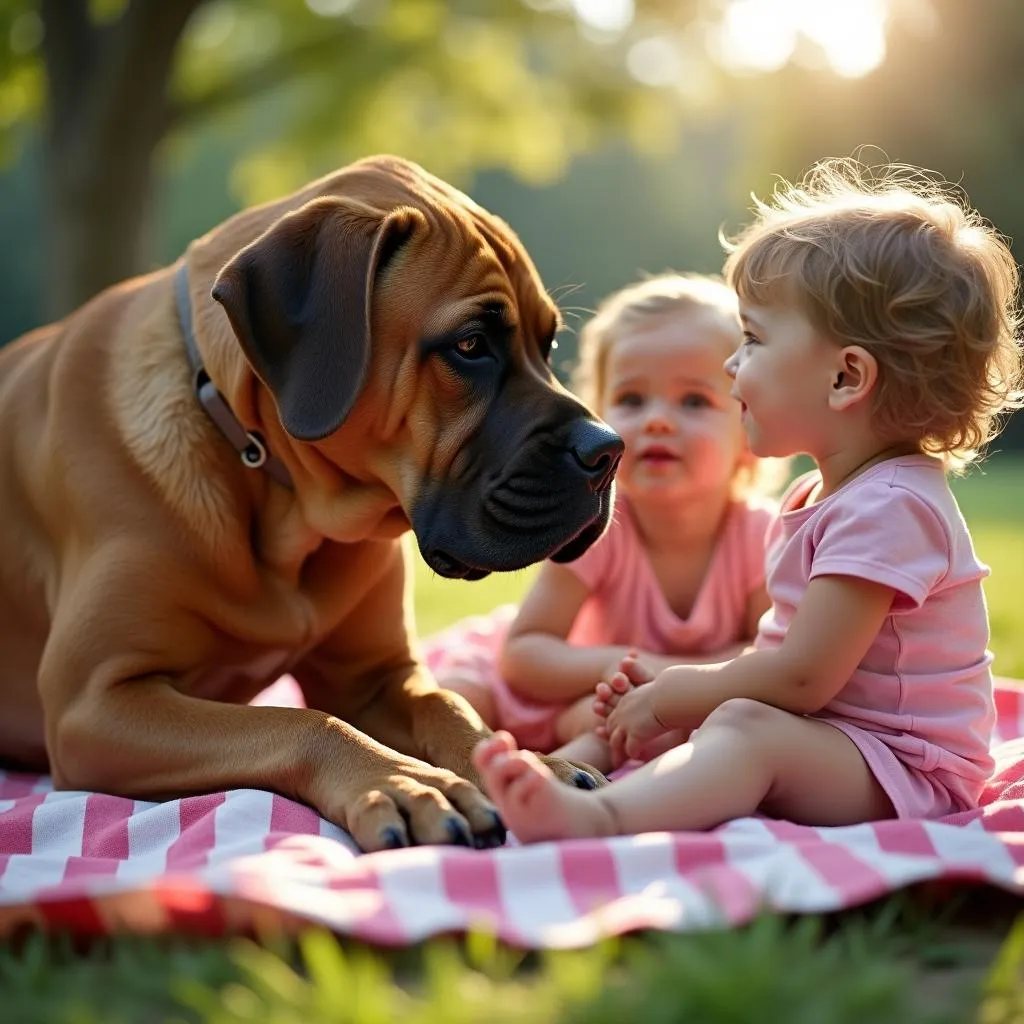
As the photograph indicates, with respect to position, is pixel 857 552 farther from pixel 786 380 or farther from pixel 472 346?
pixel 472 346

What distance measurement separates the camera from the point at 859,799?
2572 mm

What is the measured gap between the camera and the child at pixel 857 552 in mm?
2521

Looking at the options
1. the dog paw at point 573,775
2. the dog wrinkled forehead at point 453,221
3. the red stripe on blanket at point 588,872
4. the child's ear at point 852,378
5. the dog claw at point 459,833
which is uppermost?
the dog wrinkled forehead at point 453,221

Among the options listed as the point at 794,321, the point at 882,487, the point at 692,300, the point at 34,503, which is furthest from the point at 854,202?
the point at 34,503

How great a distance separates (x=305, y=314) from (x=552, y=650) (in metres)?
1.24

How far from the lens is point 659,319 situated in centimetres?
375

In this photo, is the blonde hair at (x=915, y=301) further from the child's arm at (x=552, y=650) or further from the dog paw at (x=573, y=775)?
the child's arm at (x=552, y=650)

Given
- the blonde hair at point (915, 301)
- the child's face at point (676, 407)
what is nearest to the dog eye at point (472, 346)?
the blonde hair at point (915, 301)

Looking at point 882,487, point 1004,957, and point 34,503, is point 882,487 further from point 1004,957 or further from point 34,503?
point 34,503

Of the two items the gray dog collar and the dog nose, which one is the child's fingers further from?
the gray dog collar

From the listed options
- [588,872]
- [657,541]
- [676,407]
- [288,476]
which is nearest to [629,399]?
[676,407]

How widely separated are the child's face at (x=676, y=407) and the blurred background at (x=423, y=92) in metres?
0.28

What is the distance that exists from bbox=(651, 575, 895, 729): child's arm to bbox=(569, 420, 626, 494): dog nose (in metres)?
0.56

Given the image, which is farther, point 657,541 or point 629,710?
point 657,541
